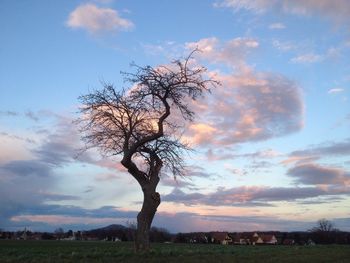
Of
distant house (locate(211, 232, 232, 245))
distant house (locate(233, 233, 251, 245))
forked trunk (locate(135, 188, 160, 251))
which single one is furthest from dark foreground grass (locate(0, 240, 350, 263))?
distant house (locate(233, 233, 251, 245))

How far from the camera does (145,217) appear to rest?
25.2m

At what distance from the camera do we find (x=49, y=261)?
59.3 feet

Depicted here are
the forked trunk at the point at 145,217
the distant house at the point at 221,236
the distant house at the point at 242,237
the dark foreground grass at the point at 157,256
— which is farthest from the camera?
the distant house at the point at 242,237

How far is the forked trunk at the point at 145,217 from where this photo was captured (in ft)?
82.3

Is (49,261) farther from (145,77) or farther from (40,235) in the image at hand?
(40,235)

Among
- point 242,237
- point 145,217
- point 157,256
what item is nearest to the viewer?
point 157,256

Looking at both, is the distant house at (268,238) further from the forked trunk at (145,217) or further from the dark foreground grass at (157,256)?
the forked trunk at (145,217)

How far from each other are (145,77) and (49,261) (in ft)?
34.4

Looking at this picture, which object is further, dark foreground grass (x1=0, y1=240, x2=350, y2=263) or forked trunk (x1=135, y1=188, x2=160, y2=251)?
forked trunk (x1=135, y1=188, x2=160, y2=251)

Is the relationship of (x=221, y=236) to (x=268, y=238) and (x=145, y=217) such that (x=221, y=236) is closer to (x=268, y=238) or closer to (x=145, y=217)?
(x=268, y=238)

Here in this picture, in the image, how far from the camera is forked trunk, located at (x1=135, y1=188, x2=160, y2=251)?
25078 millimetres

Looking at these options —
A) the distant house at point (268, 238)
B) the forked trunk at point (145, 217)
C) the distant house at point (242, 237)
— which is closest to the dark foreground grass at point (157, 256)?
the forked trunk at point (145, 217)

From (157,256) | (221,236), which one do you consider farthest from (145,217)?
(221,236)

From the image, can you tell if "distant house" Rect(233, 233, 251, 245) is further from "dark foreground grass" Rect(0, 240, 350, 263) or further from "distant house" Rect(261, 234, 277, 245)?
"dark foreground grass" Rect(0, 240, 350, 263)
